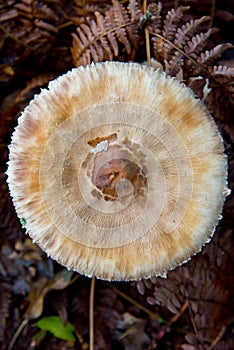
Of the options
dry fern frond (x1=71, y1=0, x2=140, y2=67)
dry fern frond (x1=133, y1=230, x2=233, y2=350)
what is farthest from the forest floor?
dry fern frond (x1=71, y1=0, x2=140, y2=67)

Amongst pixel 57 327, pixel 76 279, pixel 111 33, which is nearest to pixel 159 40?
pixel 111 33

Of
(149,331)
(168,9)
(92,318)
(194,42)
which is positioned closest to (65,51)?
(168,9)

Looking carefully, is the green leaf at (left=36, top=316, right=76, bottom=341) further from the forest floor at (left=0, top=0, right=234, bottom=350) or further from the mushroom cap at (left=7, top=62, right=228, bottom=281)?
the mushroom cap at (left=7, top=62, right=228, bottom=281)

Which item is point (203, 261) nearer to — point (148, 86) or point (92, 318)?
point (92, 318)

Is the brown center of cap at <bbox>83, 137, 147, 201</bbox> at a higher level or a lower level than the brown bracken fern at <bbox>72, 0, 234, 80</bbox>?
lower

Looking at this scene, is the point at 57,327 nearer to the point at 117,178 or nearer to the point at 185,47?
the point at 117,178

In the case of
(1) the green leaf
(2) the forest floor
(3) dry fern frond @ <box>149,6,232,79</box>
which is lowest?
(1) the green leaf

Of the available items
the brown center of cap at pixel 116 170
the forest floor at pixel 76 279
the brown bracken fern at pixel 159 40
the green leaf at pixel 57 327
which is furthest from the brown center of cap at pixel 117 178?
the green leaf at pixel 57 327
